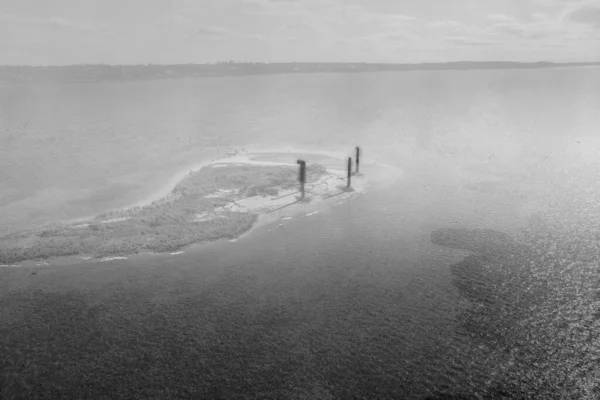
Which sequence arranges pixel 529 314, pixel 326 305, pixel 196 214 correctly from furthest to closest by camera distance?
pixel 196 214 < pixel 326 305 < pixel 529 314

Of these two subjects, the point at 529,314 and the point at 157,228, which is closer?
the point at 529,314

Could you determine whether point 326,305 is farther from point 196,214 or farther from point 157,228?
point 196,214

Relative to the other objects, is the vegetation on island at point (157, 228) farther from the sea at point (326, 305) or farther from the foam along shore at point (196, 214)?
the sea at point (326, 305)

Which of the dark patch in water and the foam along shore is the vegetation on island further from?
the dark patch in water

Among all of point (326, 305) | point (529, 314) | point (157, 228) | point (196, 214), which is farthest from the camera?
point (196, 214)

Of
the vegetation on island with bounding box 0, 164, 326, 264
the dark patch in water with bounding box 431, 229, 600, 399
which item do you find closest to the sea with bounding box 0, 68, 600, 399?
the dark patch in water with bounding box 431, 229, 600, 399

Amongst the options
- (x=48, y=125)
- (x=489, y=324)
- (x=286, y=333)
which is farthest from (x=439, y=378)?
(x=48, y=125)

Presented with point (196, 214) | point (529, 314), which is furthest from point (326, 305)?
point (196, 214)

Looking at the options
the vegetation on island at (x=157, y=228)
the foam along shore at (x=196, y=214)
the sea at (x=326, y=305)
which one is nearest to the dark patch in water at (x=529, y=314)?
the sea at (x=326, y=305)
